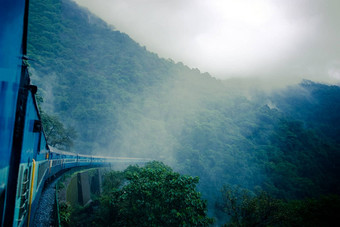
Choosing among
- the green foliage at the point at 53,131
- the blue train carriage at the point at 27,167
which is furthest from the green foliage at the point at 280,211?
the green foliage at the point at 53,131

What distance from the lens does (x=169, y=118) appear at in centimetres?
7594

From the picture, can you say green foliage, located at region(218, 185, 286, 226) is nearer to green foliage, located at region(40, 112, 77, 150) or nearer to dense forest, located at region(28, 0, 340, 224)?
dense forest, located at region(28, 0, 340, 224)

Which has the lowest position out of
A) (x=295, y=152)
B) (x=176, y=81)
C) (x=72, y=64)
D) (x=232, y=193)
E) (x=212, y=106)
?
(x=232, y=193)

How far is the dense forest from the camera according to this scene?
44969 millimetres

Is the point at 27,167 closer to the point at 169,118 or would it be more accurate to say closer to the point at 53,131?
the point at 53,131

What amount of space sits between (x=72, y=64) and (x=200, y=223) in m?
93.3

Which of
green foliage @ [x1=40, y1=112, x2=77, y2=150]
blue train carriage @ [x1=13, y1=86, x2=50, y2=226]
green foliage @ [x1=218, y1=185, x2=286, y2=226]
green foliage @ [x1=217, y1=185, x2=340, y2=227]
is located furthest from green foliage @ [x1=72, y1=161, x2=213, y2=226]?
green foliage @ [x1=40, y1=112, x2=77, y2=150]

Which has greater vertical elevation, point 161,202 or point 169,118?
point 169,118

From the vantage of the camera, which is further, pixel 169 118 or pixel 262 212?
pixel 169 118

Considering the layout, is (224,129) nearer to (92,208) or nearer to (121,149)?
(121,149)

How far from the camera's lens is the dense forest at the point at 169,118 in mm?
44969

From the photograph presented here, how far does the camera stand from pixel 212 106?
311ft

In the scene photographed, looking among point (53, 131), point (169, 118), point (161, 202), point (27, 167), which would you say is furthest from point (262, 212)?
point (169, 118)

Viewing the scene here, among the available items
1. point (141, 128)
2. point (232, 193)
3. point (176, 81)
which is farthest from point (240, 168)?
point (176, 81)
